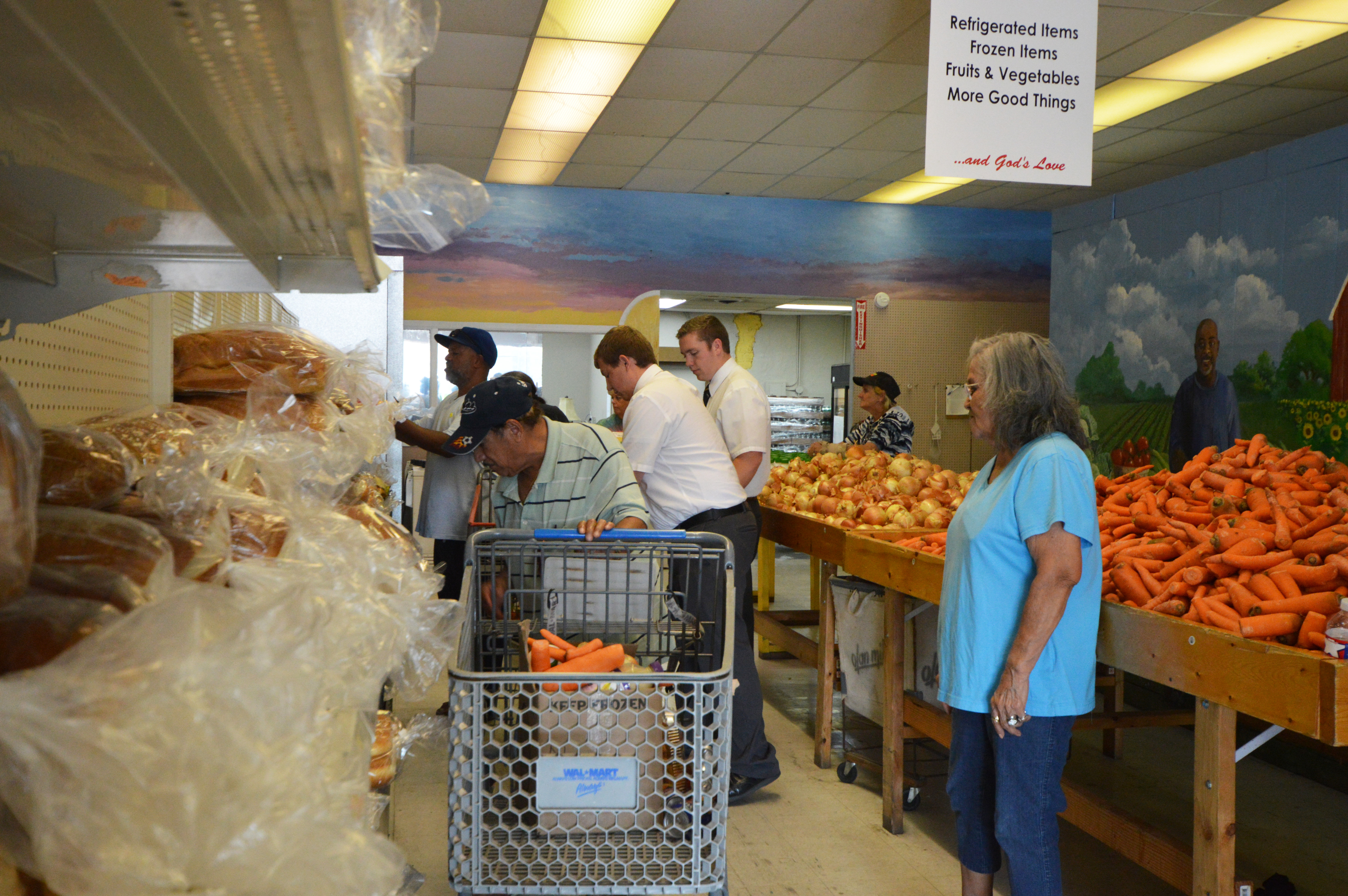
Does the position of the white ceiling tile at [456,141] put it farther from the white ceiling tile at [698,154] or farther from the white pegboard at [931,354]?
the white pegboard at [931,354]

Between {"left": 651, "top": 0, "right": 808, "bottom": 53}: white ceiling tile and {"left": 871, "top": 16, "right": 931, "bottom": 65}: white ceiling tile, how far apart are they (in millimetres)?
646

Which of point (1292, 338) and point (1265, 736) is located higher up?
point (1292, 338)

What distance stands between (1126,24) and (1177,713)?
11.8 ft

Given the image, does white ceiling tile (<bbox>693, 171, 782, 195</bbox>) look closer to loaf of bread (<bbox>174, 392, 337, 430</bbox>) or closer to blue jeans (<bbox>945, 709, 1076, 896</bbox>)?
blue jeans (<bbox>945, 709, 1076, 896</bbox>)

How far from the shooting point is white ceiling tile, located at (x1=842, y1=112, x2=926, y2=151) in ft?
22.3

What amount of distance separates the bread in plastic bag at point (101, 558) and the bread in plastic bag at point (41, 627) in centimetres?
2

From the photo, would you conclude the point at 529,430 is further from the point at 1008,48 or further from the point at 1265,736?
the point at 1008,48

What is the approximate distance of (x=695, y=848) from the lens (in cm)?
138

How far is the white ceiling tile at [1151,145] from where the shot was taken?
7.12m

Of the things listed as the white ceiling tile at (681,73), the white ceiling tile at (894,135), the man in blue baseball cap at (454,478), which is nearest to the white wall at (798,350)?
the white ceiling tile at (894,135)

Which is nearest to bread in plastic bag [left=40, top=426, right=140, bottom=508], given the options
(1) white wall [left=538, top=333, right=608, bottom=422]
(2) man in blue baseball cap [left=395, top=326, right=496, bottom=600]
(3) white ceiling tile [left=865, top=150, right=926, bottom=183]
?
(2) man in blue baseball cap [left=395, top=326, right=496, bottom=600]

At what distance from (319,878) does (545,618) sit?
136 cm

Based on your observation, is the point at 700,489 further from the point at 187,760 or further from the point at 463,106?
the point at 463,106

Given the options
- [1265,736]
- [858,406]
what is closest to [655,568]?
[1265,736]
